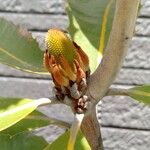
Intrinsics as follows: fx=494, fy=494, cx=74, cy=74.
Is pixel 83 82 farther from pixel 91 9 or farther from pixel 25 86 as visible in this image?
pixel 25 86

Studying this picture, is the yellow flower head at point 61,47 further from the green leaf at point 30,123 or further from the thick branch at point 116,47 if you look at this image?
the green leaf at point 30,123

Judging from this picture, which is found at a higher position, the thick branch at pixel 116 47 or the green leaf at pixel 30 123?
the thick branch at pixel 116 47

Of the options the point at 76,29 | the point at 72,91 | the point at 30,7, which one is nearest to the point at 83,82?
the point at 72,91

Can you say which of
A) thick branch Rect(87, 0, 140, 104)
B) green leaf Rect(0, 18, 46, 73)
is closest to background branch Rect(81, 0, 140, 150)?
thick branch Rect(87, 0, 140, 104)

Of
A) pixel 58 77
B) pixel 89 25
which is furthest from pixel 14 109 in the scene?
pixel 89 25

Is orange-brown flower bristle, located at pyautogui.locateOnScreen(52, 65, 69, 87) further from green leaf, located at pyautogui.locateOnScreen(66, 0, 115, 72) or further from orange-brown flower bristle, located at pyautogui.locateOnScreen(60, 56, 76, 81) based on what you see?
green leaf, located at pyautogui.locateOnScreen(66, 0, 115, 72)

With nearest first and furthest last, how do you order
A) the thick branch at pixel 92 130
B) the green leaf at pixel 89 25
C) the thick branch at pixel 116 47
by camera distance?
the thick branch at pixel 116 47 < the thick branch at pixel 92 130 < the green leaf at pixel 89 25

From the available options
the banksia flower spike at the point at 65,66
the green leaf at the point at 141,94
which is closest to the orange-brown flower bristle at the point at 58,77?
the banksia flower spike at the point at 65,66
